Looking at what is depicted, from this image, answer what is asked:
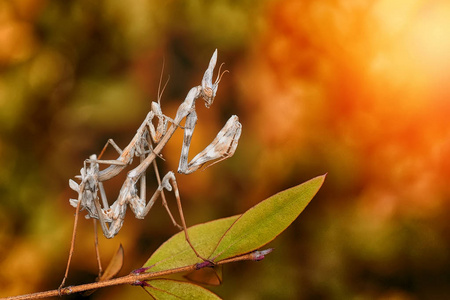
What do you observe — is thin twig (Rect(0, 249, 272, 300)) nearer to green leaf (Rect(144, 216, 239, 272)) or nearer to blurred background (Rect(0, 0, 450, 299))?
green leaf (Rect(144, 216, 239, 272))

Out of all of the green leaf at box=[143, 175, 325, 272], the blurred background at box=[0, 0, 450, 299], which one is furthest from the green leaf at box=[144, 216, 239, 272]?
the blurred background at box=[0, 0, 450, 299]

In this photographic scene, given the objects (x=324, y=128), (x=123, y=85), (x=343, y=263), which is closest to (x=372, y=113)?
(x=324, y=128)

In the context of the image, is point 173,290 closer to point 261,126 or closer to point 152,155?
point 152,155

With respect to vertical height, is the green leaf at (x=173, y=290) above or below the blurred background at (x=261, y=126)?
below

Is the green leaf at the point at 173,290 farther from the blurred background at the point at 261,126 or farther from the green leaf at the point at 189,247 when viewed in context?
the blurred background at the point at 261,126

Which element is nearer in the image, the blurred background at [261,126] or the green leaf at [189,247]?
the green leaf at [189,247]

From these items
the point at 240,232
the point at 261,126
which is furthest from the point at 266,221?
the point at 261,126

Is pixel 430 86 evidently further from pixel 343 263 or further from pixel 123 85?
pixel 123 85

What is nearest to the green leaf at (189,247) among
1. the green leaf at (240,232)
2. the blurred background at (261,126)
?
the green leaf at (240,232)

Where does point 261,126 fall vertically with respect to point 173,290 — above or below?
above
